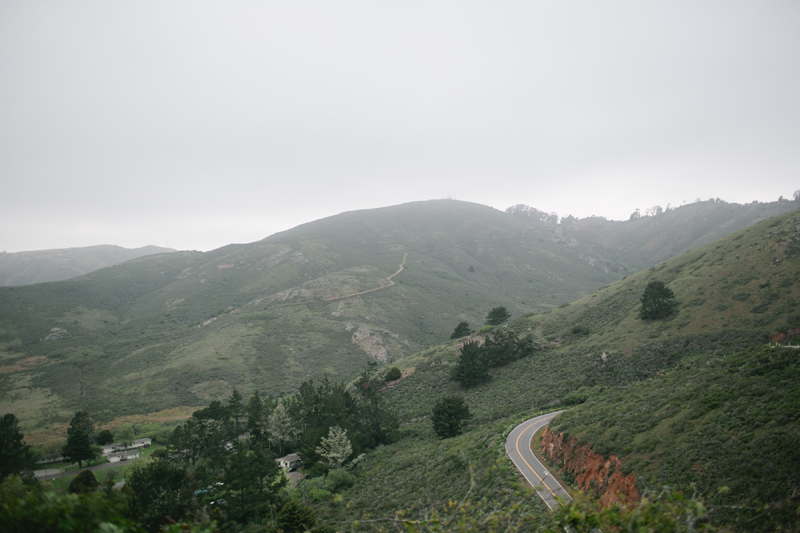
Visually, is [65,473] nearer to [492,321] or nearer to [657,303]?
[492,321]

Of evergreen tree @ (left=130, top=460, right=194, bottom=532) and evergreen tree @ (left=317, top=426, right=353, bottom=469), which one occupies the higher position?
evergreen tree @ (left=130, top=460, right=194, bottom=532)

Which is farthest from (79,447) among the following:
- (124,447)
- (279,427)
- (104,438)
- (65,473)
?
(279,427)

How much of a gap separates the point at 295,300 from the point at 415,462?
7850 cm

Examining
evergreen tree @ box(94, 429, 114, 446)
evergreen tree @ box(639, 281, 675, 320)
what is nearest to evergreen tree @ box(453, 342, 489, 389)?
evergreen tree @ box(639, 281, 675, 320)

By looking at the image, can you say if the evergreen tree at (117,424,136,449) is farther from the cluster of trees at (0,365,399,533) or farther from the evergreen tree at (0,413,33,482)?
the evergreen tree at (0,413,33,482)

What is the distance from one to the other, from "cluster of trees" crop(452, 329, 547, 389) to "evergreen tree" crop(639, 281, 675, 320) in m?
11.5

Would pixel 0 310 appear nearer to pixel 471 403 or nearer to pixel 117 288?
pixel 117 288

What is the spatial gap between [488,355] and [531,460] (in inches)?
943

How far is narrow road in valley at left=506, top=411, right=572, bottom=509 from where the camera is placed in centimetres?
1478

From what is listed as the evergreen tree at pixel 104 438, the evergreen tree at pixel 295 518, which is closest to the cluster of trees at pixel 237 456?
the evergreen tree at pixel 295 518

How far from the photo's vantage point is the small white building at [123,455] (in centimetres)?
3784

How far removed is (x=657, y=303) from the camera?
35.0m

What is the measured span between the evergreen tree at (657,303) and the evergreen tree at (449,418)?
2214cm

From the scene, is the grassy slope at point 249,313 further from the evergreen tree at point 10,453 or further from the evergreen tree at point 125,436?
the evergreen tree at point 10,453
